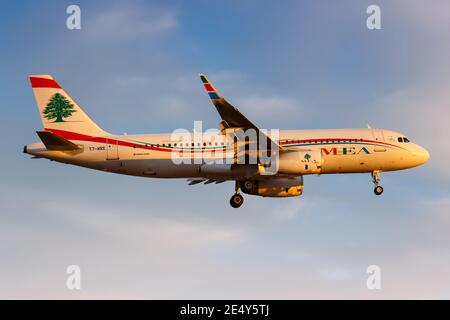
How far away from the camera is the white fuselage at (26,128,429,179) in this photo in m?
57.4

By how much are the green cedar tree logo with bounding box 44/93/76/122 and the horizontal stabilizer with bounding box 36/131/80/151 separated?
10.5 feet

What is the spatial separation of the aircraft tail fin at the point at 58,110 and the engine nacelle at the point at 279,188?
12733 mm

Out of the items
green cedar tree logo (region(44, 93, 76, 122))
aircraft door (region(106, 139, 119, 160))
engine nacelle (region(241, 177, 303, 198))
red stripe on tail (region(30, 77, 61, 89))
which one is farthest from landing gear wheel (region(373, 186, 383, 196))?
red stripe on tail (region(30, 77, 61, 89))

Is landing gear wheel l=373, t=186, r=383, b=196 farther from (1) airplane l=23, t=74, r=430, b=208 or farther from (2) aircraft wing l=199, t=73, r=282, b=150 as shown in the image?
(2) aircraft wing l=199, t=73, r=282, b=150

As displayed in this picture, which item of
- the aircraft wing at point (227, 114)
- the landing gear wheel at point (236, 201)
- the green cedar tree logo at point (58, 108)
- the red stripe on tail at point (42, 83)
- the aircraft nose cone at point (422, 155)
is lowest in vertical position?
the landing gear wheel at point (236, 201)

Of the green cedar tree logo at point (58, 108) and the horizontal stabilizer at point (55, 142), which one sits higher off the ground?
the green cedar tree logo at point (58, 108)

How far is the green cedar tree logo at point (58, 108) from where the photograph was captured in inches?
2343

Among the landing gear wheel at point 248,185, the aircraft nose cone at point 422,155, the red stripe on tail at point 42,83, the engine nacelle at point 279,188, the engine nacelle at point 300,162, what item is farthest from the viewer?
the engine nacelle at point 279,188

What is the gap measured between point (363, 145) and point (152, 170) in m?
15.9

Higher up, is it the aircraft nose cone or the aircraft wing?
the aircraft wing

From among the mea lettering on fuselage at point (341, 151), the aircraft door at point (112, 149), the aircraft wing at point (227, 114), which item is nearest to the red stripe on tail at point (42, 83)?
the aircraft door at point (112, 149)

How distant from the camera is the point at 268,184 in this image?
60562 mm

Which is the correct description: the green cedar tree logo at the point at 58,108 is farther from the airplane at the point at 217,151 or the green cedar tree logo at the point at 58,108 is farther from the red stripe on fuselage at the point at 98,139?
the red stripe on fuselage at the point at 98,139

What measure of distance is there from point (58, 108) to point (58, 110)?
19 centimetres
